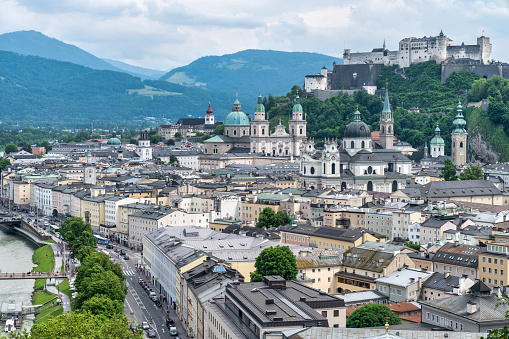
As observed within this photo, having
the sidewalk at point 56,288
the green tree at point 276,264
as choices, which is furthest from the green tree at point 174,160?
the green tree at point 276,264

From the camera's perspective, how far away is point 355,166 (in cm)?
8869

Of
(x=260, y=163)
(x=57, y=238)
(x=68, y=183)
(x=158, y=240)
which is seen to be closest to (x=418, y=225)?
(x=158, y=240)

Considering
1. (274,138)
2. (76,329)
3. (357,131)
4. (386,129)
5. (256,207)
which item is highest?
(357,131)

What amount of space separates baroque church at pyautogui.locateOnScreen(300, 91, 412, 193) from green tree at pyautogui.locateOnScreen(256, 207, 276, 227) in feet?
51.4

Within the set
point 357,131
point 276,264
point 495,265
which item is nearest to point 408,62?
point 357,131

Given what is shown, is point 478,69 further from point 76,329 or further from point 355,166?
point 76,329

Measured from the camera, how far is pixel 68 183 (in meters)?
101

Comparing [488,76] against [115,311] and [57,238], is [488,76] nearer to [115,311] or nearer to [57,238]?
[57,238]

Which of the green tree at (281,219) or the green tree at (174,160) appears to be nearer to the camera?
the green tree at (281,219)

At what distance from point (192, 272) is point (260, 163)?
76205 millimetres

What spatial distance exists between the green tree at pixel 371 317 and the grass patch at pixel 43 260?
87.4ft

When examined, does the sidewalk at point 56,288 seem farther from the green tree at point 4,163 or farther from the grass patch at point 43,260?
the green tree at point 4,163

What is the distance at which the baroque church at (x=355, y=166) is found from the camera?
287ft

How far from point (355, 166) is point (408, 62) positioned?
179ft
